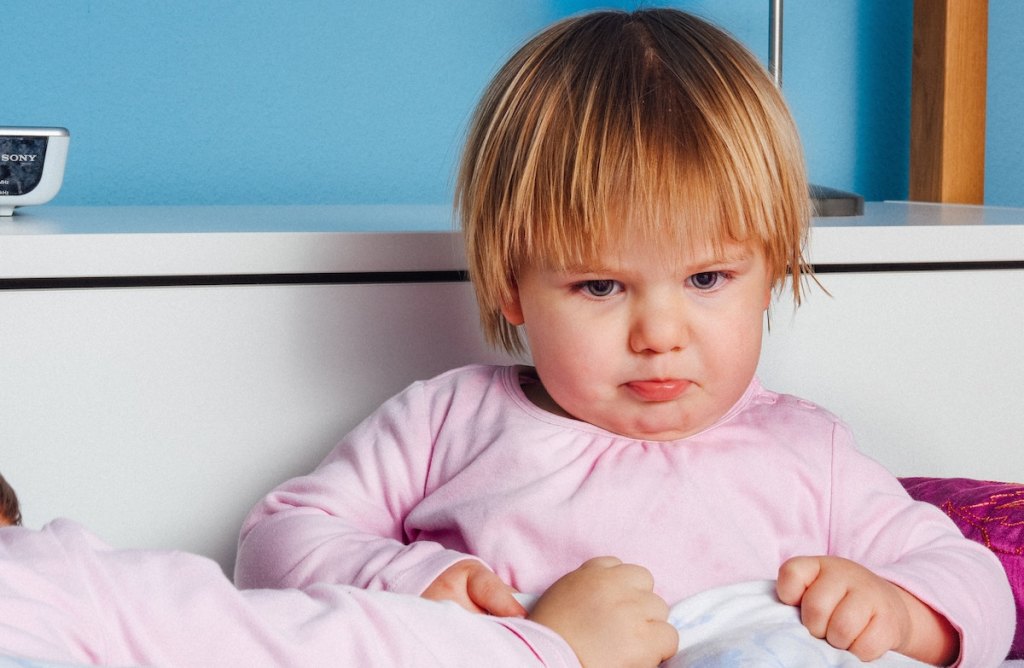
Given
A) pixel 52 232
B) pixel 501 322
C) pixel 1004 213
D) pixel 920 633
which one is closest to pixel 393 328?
pixel 501 322

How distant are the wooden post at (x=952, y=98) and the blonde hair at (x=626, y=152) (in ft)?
2.23

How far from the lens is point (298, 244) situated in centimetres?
85

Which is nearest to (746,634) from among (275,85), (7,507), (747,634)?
(747,634)

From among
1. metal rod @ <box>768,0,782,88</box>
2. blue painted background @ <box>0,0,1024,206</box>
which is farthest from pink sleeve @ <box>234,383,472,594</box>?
metal rod @ <box>768,0,782,88</box>

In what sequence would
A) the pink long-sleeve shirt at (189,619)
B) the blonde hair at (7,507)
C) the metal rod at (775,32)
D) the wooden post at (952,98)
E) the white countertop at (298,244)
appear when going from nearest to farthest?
the pink long-sleeve shirt at (189,619), the blonde hair at (7,507), the white countertop at (298,244), the metal rod at (775,32), the wooden post at (952,98)

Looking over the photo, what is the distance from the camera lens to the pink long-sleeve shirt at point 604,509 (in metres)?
0.70

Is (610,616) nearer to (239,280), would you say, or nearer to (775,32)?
(239,280)

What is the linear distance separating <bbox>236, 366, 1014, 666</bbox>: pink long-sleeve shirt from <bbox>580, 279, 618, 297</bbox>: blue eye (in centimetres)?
9

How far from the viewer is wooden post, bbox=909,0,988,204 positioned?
4.41 ft

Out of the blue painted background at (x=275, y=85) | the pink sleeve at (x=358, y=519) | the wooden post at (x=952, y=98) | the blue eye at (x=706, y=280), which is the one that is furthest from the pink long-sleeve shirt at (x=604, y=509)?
the wooden post at (x=952, y=98)

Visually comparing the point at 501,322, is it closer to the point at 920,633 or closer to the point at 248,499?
the point at 248,499

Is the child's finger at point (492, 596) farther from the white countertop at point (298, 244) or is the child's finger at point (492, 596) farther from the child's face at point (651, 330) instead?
the white countertop at point (298, 244)

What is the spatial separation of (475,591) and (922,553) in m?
0.28

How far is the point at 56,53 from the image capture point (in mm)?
1253
